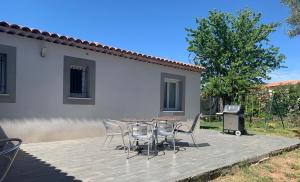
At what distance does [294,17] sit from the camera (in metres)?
21.9

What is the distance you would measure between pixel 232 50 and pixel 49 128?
18612 mm

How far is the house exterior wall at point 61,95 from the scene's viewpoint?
973cm

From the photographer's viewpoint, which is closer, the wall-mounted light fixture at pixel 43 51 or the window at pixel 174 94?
the wall-mounted light fixture at pixel 43 51

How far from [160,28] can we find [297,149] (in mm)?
18607

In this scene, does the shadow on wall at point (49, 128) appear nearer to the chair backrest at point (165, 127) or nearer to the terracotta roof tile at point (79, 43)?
the terracotta roof tile at point (79, 43)

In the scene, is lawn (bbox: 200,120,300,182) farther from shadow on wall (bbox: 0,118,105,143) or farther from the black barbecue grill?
shadow on wall (bbox: 0,118,105,143)

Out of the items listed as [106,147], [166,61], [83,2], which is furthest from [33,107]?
[83,2]

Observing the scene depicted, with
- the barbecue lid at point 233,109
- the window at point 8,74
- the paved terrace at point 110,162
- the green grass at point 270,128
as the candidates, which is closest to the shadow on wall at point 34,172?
the paved terrace at point 110,162

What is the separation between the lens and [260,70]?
26594 mm

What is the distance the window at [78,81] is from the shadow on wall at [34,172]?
13.4 ft

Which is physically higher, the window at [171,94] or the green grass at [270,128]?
the window at [171,94]

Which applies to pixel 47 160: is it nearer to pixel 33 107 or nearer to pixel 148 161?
pixel 148 161

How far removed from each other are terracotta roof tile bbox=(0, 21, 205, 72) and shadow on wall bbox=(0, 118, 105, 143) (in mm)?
2321

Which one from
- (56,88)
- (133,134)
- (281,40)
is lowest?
(133,134)
